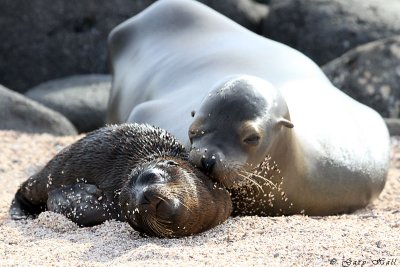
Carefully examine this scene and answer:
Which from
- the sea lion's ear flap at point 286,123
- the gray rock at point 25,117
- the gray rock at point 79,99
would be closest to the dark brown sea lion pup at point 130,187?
the sea lion's ear flap at point 286,123

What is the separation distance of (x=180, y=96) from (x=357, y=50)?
4.26 meters

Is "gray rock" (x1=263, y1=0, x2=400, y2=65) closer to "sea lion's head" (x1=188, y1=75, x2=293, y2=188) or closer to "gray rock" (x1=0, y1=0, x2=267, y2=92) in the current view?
"gray rock" (x1=0, y1=0, x2=267, y2=92)

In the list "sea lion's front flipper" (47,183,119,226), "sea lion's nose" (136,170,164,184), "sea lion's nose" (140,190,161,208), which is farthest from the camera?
"sea lion's front flipper" (47,183,119,226)

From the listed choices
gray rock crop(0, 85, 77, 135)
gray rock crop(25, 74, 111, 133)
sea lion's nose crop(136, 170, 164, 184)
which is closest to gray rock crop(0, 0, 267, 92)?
gray rock crop(25, 74, 111, 133)

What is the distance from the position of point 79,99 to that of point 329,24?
3.04 meters

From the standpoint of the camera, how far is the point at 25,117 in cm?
1003

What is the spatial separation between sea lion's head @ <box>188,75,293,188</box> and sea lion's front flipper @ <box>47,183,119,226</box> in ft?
1.64

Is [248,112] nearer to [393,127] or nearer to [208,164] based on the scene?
[208,164]

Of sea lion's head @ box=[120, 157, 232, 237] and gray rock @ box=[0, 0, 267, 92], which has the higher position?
sea lion's head @ box=[120, 157, 232, 237]

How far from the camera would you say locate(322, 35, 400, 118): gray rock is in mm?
10383

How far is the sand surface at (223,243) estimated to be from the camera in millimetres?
4203

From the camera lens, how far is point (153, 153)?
207 inches

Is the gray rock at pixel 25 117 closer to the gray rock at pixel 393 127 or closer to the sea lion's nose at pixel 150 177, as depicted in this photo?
the gray rock at pixel 393 127

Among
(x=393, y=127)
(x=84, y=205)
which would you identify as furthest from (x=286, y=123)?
(x=393, y=127)
